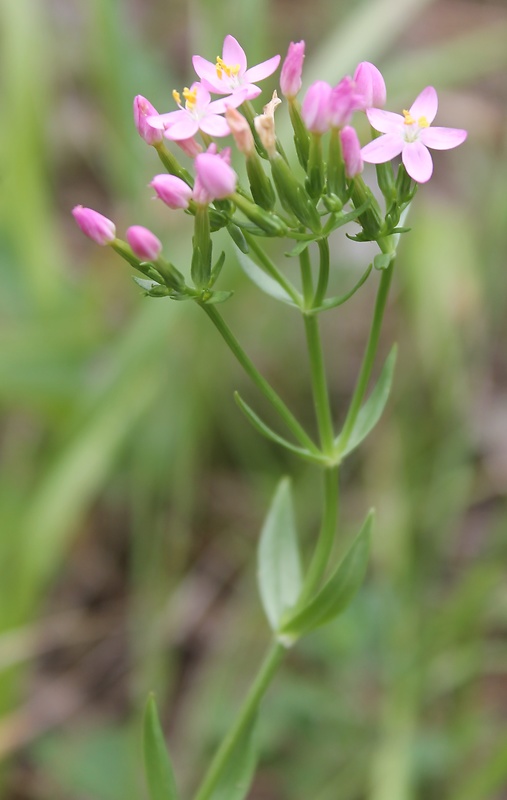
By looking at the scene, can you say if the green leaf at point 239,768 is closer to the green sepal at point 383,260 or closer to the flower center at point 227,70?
the green sepal at point 383,260

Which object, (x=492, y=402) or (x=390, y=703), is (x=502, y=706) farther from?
(x=492, y=402)

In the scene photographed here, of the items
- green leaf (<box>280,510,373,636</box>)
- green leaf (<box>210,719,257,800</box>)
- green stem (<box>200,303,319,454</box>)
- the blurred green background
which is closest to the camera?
green stem (<box>200,303,319,454</box>)

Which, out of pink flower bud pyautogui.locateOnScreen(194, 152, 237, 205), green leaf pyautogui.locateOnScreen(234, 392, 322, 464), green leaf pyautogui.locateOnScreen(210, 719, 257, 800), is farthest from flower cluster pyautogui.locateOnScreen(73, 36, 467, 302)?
green leaf pyautogui.locateOnScreen(210, 719, 257, 800)

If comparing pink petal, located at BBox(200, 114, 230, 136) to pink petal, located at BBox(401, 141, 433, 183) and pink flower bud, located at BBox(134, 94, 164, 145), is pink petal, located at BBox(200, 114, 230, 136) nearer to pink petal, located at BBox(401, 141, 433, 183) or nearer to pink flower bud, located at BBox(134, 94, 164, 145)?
pink flower bud, located at BBox(134, 94, 164, 145)

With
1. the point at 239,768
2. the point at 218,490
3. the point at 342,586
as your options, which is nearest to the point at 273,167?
the point at 342,586

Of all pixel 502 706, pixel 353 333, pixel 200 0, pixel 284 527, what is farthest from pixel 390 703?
pixel 200 0

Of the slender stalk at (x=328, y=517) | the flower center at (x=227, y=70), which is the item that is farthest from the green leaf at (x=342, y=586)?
the flower center at (x=227, y=70)
